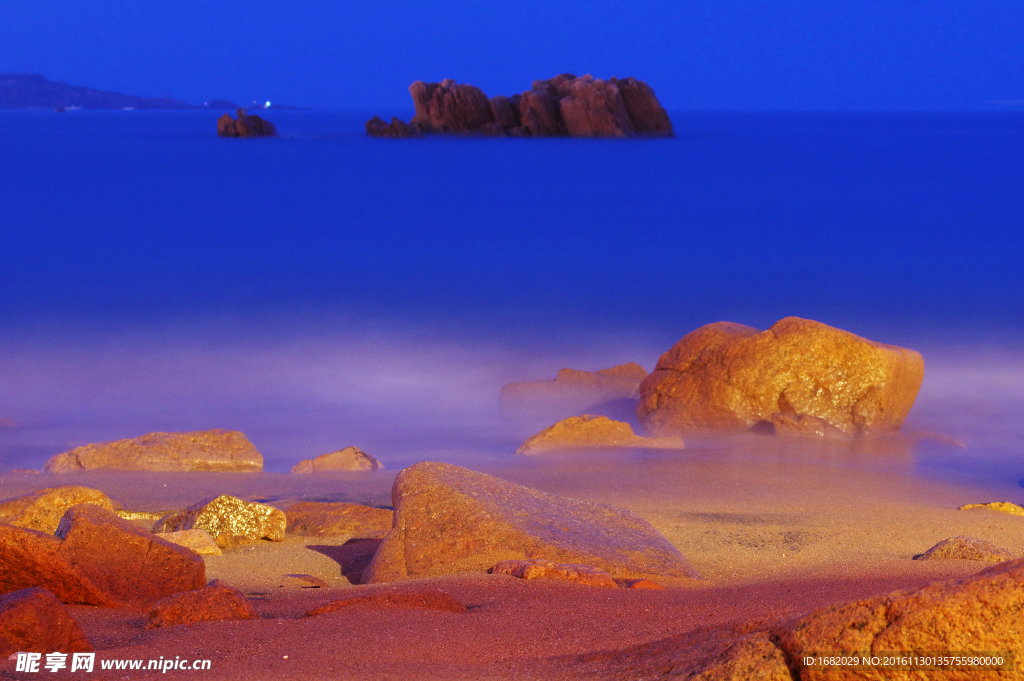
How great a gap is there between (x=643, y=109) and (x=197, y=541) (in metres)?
59.1

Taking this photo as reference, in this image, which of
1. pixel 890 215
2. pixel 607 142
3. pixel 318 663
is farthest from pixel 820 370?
pixel 607 142

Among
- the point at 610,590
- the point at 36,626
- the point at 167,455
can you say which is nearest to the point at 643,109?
the point at 167,455

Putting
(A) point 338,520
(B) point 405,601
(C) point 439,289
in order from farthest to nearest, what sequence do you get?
(C) point 439,289, (A) point 338,520, (B) point 405,601

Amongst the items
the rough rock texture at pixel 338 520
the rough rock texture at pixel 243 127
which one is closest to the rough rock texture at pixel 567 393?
the rough rock texture at pixel 338 520

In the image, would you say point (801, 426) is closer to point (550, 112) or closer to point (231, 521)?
point (231, 521)

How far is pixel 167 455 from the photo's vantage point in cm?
744

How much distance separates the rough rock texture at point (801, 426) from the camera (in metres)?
8.39

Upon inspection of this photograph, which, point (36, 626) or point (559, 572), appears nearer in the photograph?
point (36, 626)

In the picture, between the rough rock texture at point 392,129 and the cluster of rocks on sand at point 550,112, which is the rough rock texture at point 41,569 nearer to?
the cluster of rocks on sand at point 550,112

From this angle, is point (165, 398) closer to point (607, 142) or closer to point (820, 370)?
point (820, 370)

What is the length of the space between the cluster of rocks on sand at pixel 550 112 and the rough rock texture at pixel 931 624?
57.6 meters

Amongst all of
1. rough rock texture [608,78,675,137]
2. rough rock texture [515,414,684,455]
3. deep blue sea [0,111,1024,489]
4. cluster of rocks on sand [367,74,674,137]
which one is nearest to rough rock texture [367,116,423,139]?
cluster of rocks on sand [367,74,674,137]

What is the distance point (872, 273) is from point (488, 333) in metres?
8.39

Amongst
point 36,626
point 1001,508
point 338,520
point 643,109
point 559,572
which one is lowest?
point 338,520
